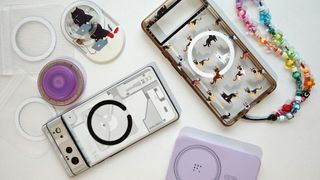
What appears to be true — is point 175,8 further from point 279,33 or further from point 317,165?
point 317,165

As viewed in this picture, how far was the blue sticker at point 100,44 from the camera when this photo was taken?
70cm

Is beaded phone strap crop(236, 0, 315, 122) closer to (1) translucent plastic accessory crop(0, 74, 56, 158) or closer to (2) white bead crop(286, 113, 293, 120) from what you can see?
(2) white bead crop(286, 113, 293, 120)

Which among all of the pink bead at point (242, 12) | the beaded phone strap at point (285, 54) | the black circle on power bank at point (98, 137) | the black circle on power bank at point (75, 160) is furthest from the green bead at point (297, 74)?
the black circle on power bank at point (75, 160)

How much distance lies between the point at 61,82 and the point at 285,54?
1.18 feet

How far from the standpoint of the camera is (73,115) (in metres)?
0.71

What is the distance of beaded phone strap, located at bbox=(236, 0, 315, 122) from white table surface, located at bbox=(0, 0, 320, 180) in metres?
0.01

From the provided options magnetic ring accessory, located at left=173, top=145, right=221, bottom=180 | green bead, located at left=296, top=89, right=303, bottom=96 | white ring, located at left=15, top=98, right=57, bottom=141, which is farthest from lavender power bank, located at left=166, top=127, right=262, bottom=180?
white ring, located at left=15, top=98, right=57, bottom=141

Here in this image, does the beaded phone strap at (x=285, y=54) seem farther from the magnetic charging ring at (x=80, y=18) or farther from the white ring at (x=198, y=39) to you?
the magnetic charging ring at (x=80, y=18)

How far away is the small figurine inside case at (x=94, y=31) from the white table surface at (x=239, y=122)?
0.04ft

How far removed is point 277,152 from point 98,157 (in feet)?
0.95

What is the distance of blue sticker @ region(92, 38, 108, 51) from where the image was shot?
701 millimetres

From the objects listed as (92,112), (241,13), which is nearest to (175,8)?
(241,13)

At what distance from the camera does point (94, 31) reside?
2.30 feet

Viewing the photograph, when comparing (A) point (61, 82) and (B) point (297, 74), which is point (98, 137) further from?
(B) point (297, 74)
